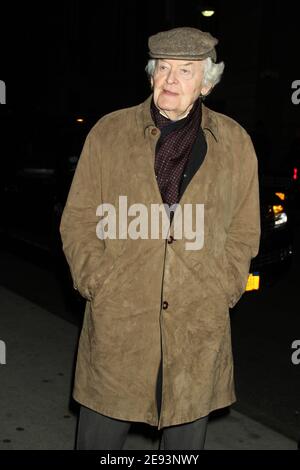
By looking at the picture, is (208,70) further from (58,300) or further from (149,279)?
(58,300)

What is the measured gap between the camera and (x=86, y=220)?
259cm

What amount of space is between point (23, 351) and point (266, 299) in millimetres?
2869

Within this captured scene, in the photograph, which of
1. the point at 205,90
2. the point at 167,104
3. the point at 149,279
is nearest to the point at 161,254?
the point at 149,279

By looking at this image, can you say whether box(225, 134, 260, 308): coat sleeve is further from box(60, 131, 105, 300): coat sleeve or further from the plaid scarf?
box(60, 131, 105, 300): coat sleeve

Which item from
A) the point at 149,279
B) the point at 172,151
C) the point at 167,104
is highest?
the point at 167,104

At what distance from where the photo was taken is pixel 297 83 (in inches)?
799

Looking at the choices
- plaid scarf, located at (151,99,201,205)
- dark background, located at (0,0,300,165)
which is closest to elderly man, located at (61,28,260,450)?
plaid scarf, located at (151,99,201,205)

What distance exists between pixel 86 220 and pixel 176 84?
59 centimetres

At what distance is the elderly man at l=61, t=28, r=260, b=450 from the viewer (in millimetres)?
2457

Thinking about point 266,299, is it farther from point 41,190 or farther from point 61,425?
point 61,425

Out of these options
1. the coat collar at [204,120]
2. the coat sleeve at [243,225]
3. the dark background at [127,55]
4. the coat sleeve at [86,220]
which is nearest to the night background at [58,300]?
the dark background at [127,55]

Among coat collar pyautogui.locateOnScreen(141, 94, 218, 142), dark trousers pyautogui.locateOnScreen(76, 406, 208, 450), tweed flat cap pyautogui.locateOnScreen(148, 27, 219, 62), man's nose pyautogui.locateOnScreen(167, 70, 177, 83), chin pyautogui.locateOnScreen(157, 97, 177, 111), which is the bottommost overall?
dark trousers pyautogui.locateOnScreen(76, 406, 208, 450)

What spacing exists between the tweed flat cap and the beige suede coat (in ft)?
0.70

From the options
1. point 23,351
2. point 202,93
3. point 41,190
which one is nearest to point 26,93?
point 41,190
